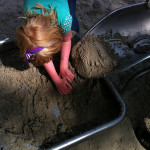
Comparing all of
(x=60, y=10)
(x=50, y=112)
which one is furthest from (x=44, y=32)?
(x=50, y=112)

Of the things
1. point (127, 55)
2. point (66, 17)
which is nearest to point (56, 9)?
point (66, 17)

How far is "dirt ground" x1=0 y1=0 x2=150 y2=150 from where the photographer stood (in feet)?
2.77

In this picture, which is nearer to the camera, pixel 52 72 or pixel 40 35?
pixel 40 35

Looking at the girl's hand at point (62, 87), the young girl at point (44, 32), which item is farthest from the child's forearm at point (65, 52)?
the girl's hand at point (62, 87)

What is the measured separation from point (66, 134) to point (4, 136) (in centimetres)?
31

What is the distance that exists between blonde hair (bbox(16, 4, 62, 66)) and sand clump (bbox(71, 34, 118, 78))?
0.23 m

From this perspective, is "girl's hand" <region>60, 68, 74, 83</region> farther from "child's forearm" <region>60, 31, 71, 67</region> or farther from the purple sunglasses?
the purple sunglasses

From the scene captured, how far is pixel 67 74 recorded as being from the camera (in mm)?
1046

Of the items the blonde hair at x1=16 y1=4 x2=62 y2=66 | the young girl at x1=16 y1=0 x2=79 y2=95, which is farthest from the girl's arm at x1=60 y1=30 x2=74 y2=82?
the blonde hair at x1=16 y1=4 x2=62 y2=66

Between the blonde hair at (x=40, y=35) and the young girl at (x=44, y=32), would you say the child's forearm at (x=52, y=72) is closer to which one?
the young girl at (x=44, y=32)

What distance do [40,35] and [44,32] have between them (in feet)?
0.08

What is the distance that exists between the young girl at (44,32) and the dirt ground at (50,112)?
112 mm

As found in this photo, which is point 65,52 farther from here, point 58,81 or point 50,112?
point 50,112

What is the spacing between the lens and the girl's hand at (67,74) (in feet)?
3.41
